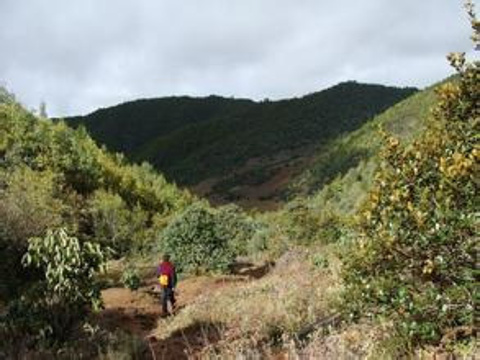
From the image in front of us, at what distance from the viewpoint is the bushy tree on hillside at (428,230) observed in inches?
259

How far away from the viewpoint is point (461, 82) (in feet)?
26.0

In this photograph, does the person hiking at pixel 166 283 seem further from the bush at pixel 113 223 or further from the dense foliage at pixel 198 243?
the bush at pixel 113 223

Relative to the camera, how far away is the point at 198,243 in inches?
1064

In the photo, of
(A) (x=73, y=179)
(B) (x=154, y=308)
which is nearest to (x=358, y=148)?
(A) (x=73, y=179)

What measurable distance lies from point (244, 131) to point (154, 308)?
115 meters

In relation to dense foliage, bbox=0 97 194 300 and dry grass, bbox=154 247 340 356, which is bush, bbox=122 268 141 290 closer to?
dry grass, bbox=154 247 340 356

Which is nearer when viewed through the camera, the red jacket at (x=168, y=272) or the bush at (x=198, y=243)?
the red jacket at (x=168, y=272)

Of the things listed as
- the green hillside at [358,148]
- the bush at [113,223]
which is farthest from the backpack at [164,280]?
the green hillside at [358,148]

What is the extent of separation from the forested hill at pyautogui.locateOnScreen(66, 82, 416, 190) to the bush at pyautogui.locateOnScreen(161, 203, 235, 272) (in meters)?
84.3

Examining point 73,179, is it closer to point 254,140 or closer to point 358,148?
point 358,148

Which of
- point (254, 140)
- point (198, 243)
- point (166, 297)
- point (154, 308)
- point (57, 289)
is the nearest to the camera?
point (57, 289)

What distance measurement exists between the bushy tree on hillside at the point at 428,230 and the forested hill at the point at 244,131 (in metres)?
103

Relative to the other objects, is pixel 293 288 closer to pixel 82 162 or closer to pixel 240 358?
pixel 240 358

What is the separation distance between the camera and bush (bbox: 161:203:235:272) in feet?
87.3
